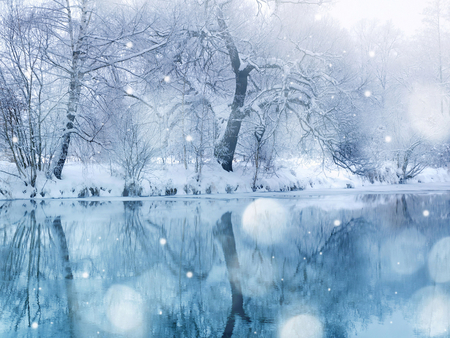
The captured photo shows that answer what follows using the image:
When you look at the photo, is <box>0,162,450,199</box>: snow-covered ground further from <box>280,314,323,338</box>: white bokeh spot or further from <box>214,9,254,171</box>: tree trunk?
<box>280,314,323,338</box>: white bokeh spot

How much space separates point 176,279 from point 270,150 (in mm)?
16845

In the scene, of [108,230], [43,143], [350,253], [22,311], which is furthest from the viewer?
[43,143]

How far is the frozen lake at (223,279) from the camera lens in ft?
11.7

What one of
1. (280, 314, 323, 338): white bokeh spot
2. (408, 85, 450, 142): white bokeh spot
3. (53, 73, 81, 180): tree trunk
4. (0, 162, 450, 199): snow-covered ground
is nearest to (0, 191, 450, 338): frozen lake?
(280, 314, 323, 338): white bokeh spot

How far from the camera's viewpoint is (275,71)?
21797 mm

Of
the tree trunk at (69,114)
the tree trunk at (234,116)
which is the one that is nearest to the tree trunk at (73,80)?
the tree trunk at (69,114)

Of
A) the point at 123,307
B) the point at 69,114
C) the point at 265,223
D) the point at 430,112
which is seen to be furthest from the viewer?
the point at 430,112

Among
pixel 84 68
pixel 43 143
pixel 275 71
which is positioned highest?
pixel 275 71

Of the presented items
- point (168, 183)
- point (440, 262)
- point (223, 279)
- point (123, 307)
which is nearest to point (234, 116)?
point (168, 183)

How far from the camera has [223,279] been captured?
16.2 feet

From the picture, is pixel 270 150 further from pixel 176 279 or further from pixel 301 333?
pixel 301 333

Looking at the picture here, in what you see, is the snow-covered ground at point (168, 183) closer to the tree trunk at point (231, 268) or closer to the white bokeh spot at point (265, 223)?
the white bokeh spot at point (265, 223)

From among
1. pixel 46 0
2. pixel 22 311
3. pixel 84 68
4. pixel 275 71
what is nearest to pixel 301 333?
pixel 22 311

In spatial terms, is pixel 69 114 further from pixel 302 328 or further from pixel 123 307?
pixel 302 328
